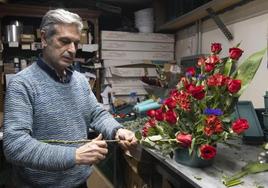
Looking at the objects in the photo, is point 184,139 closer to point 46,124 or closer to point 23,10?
point 46,124

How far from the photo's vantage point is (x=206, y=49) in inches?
99.7

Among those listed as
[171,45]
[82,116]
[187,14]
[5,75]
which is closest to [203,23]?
[187,14]

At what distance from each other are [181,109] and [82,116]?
19.3 inches

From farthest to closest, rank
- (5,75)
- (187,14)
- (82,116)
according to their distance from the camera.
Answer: (5,75) → (187,14) → (82,116)

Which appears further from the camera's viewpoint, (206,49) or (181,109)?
(206,49)

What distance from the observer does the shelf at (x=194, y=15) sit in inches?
80.8

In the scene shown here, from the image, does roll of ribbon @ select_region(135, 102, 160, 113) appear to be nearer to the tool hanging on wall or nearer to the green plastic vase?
the tool hanging on wall

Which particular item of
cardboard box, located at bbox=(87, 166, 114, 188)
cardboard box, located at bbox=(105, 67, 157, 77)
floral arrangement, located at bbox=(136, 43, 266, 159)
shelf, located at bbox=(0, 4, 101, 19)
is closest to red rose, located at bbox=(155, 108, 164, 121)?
floral arrangement, located at bbox=(136, 43, 266, 159)

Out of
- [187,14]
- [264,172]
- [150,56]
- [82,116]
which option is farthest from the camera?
[150,56]

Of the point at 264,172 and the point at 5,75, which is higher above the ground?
the point at 5,75

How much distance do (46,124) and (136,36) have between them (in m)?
1.92

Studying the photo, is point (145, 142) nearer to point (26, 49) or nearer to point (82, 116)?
point (82, 116)

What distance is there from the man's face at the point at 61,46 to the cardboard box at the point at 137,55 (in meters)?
1.60

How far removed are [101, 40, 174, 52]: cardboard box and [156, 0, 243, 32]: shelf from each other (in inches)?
6.8
